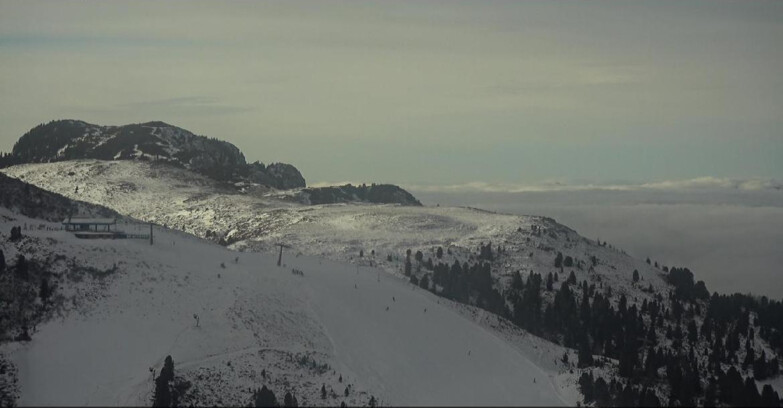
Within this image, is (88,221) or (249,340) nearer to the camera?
(249,340)

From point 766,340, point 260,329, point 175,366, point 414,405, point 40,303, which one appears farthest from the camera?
point 766,340

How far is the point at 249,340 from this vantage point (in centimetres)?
10956

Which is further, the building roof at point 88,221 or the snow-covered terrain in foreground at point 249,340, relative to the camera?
the building roof at point 88,221

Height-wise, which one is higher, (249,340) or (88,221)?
(88,221)

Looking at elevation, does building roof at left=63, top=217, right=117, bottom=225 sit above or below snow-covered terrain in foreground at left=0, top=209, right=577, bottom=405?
above

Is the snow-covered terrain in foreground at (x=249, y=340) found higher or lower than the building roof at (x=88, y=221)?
lower

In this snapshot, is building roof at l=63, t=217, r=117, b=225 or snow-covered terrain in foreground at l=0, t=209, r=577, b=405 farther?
building roof at l=63, t=217, r=117, b=225

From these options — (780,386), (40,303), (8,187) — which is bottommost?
(780,386)

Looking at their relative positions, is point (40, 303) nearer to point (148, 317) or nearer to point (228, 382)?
point (148, 317)

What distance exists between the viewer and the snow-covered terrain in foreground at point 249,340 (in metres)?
94.8

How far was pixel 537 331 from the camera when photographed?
177125mm

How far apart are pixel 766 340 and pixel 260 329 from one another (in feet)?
422

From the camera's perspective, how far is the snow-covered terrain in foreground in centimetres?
9481

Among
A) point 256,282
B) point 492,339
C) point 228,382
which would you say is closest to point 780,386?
point 492,339
